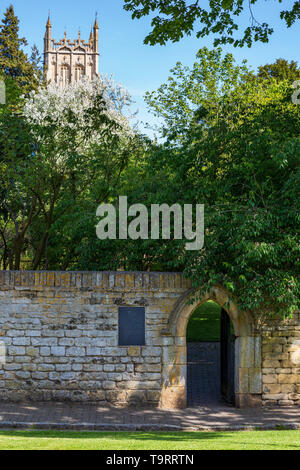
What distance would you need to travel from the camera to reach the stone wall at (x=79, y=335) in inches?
445

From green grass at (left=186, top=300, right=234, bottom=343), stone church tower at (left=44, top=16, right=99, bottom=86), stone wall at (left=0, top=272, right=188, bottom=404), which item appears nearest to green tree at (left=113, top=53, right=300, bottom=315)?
stone wall at (left=0, top=272, right=188, bottom=404)

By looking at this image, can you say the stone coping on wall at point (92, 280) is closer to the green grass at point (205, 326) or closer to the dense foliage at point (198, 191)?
the dense foliage at point (198, 191)

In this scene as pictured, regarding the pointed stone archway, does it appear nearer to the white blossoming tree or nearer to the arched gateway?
the arched gateway

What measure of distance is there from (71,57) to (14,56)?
39120 mm

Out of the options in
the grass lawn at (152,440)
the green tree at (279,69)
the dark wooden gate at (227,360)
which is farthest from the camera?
the green tree at (279,69)

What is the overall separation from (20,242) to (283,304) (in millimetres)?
8317

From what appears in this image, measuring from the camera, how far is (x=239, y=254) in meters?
10.6

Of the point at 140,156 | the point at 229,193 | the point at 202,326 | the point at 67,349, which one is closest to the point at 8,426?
the point at 67,349

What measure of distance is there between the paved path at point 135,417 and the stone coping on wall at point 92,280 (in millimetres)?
2440

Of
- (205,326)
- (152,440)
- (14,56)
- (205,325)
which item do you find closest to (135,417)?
(152,440)

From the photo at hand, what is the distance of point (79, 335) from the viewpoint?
1136 centimetres

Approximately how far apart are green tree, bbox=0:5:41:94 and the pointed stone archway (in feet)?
97.3

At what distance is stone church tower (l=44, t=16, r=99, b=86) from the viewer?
250 ft

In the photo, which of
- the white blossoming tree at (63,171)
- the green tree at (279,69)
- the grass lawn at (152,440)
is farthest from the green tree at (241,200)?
the green tree at (279,69)
